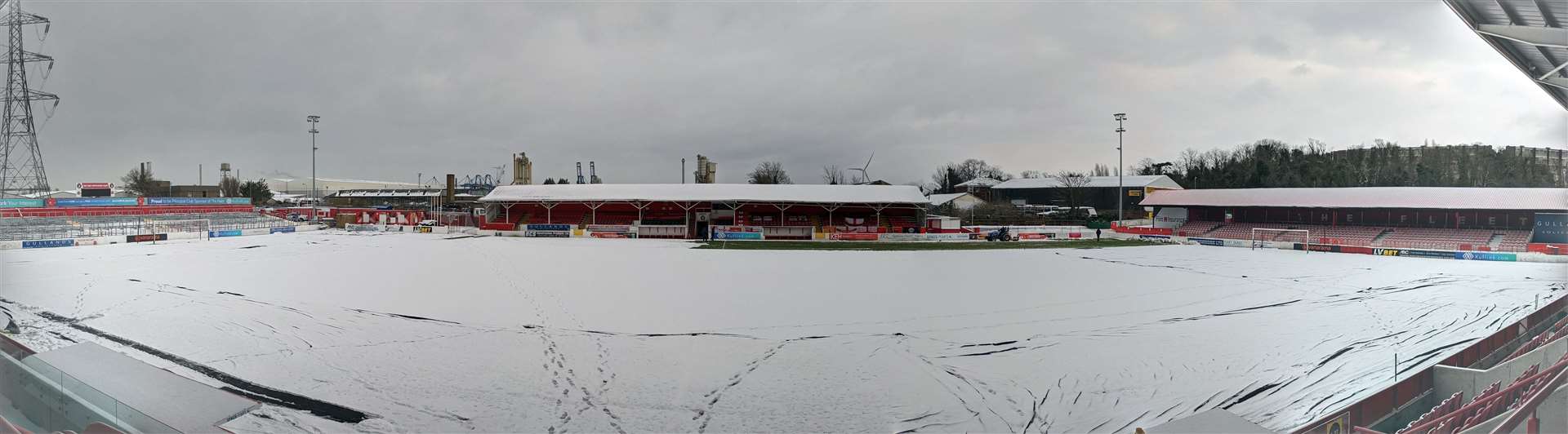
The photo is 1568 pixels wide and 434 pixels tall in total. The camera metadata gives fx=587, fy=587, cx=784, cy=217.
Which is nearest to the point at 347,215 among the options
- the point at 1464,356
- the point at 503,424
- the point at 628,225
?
the point at 628,225

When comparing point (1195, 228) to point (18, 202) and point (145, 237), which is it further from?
point (145, 237)

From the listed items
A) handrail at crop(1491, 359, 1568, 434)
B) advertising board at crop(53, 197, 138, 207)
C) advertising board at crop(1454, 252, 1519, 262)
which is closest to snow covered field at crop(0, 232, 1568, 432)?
handrail at crop(1491, 359, 1568, 434)

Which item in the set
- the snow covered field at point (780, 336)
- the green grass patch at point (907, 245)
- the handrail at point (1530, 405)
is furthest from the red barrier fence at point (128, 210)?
the handrail at point (1530, 405)

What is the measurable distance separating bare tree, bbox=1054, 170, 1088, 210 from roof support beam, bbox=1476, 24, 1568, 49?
120 ft

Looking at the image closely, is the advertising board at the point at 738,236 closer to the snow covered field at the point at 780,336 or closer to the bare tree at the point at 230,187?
the snow covered field at the point at 780,336

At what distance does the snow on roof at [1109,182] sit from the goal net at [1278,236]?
1744 cm

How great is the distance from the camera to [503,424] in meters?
4.24

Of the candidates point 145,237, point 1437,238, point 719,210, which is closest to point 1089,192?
point 1437,238

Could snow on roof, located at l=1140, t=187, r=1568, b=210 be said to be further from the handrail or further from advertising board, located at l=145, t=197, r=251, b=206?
advertising board, located at l=145, t=197, r=251, b=206

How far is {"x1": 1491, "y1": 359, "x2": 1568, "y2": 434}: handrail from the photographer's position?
3.89 m

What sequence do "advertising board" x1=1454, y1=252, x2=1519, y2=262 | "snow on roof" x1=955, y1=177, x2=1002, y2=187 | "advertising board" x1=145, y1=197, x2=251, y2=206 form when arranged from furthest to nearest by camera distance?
"snow on roof" x1=955, y1=177, x2=1002, y2=187
"advertising board" x1=145, y1=197, x2=251, y2=206
"advertising board" x1=1454, y1=252, x2=1519, y2=262

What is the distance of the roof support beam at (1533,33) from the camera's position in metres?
5.87

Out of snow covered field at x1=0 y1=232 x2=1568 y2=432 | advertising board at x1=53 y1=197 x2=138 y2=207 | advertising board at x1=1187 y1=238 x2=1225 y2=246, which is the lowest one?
snow covered field at x1=0 y1=232 x2=1568 y2=432

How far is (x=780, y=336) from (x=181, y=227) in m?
30.4
